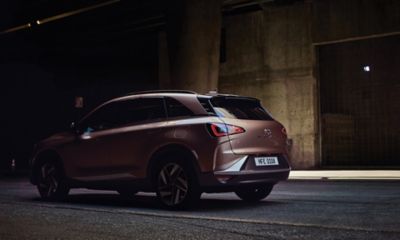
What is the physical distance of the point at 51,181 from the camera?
10.4 m

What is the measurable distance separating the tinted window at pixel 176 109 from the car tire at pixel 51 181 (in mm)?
2419

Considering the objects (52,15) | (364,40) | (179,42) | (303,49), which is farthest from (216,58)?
(52,15)

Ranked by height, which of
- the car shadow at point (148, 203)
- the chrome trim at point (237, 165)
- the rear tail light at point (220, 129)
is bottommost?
the car shadow at point (148, 203)

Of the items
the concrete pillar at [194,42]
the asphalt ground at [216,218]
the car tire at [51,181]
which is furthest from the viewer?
the concrete pillar at [194,42]

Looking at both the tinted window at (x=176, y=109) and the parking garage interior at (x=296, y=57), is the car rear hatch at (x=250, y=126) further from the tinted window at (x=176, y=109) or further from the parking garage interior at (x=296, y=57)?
the parking garage interior at (x=296, y=57)

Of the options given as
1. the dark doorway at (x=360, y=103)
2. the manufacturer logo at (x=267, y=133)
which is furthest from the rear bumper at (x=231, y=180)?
the dark doorway at (x=360, y=103)

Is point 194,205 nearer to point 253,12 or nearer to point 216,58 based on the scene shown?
point 216,58

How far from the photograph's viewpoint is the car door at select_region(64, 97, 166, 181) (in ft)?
29.8

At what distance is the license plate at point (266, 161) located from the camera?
8.64 meters

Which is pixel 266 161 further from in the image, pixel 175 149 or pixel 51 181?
pixel 51 181

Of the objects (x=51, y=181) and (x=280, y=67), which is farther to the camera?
(x=280, y=67)

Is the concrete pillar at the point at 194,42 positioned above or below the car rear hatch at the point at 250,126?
above

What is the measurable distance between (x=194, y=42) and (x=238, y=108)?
11.1 m

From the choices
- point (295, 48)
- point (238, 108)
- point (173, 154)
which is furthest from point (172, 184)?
point (295, 48)
